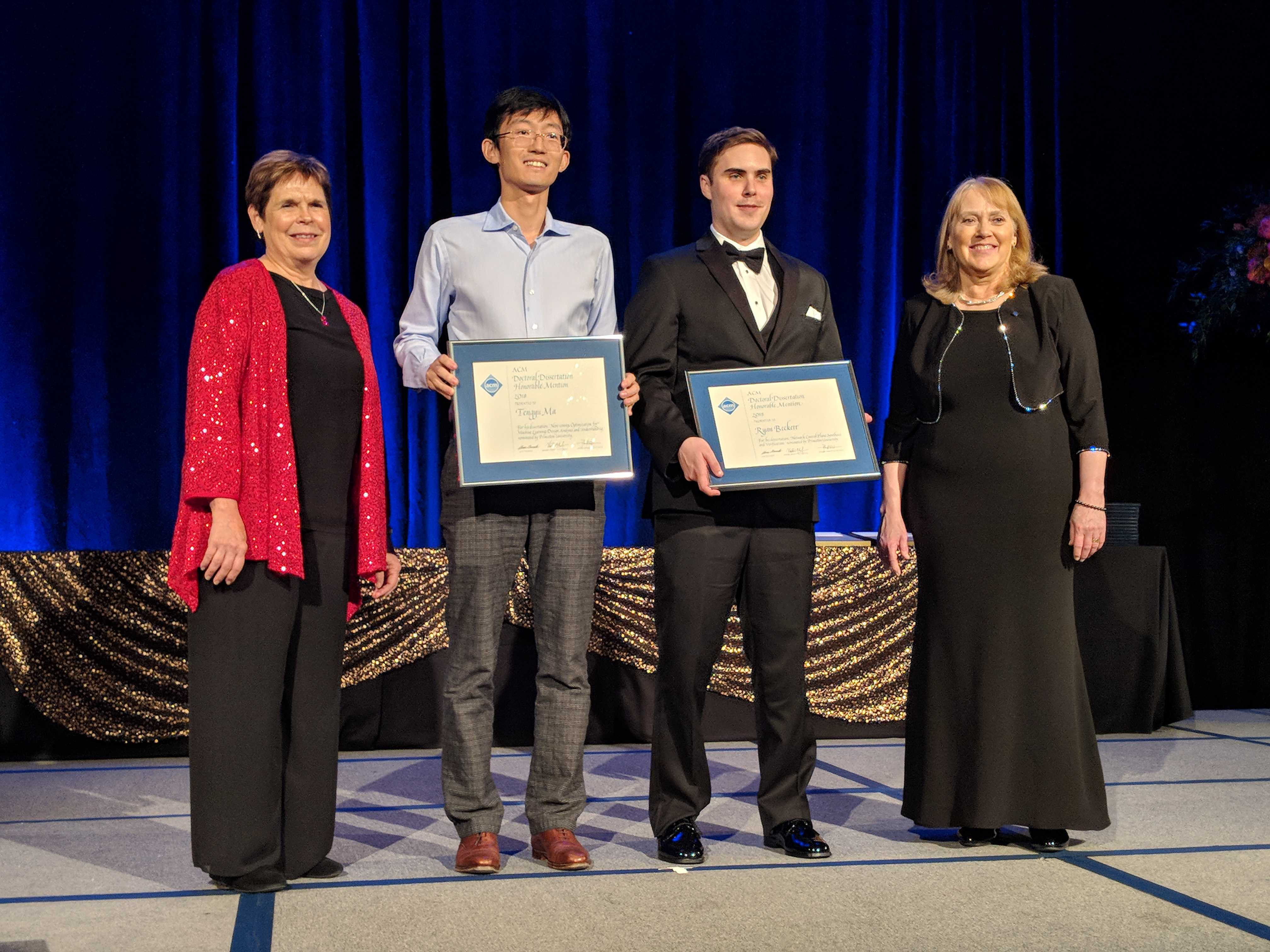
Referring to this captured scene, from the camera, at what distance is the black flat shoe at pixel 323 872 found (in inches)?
90.1

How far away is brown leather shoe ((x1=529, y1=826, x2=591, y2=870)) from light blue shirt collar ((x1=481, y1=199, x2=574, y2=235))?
1.24 m

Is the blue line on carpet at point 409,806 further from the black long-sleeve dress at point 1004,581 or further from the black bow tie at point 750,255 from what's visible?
the black bow tie at point 750,255

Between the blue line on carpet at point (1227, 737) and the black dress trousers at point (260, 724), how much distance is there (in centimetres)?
326

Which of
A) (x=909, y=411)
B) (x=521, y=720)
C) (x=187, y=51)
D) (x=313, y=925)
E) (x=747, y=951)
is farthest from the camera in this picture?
(x=187, y=51)

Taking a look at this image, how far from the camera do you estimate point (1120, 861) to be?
95.1 inches

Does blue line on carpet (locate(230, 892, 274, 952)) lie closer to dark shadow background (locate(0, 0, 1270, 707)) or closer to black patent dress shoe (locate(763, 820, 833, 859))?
black patent dress shoe (locate(763, 820, 833, 859))

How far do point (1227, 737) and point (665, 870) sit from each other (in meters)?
2.81

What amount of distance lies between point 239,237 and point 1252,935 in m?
4.43

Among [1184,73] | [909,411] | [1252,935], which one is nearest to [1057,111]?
[1184,73]

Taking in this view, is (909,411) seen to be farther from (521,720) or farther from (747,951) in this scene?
(521,720)

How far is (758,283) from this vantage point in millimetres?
2598

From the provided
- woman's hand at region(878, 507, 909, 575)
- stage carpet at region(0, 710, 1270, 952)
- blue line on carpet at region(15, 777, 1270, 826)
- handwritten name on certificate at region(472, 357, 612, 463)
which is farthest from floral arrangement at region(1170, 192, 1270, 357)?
handwritten name on certificate at region(472, 357, 612, 463)

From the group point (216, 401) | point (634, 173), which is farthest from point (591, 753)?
point (634, 173)

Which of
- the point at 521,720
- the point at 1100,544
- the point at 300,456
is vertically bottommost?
the point at 521,720
